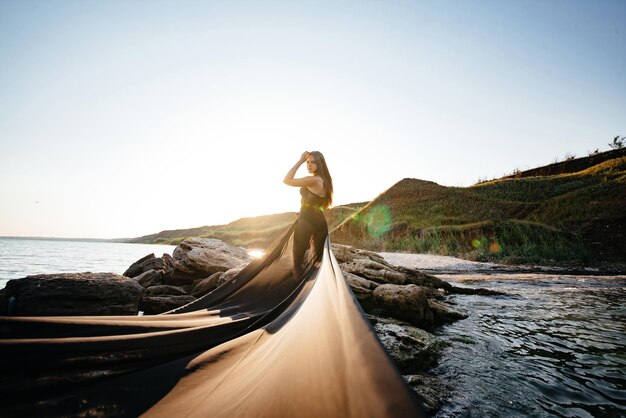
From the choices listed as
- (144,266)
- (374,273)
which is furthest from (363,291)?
(144,266)

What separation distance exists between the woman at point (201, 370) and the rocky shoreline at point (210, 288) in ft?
4.08

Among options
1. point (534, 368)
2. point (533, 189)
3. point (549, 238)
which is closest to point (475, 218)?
point (549, 238)

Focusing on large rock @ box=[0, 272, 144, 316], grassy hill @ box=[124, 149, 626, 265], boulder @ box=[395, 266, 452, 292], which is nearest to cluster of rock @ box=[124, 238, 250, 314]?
large rock @ box=[0, 272, 144, 316]

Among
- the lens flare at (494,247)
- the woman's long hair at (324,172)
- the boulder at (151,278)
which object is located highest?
the woman's long hair at (324,172)

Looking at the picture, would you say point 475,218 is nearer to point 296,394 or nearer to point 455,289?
point 455,289

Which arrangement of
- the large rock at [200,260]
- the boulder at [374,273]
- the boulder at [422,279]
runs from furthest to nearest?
the boulder at [422,279] → the large rock at [200,260] → the boulder at [374,273]

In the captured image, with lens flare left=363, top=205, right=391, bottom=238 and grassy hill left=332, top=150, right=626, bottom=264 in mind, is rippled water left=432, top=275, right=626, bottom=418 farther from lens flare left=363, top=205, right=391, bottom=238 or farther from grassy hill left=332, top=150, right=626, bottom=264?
lens flare left=363, top=205, right=391, bottom=238

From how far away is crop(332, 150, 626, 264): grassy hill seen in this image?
50.2ft

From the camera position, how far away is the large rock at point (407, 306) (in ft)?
14.5

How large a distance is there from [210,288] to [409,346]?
419 cm

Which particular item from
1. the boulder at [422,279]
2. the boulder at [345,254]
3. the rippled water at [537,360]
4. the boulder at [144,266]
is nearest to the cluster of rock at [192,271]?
the boulder at [144,266]

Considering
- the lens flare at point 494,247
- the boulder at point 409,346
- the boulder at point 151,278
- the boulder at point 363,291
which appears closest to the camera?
the boulder at point 409,346

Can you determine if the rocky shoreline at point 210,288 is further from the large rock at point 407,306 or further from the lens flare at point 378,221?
the lens flare at point 378,221

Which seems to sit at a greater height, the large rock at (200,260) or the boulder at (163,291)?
the large rock at (200,260)
